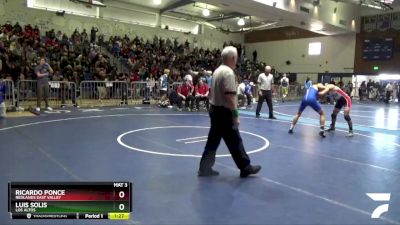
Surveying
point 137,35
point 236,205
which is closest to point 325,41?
point 137,35

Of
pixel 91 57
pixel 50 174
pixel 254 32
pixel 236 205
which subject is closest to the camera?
pixel 236 205

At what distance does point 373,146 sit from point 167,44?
22.5 meters

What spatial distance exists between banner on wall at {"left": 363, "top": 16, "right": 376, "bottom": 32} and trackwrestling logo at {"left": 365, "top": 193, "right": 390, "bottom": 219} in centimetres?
2754

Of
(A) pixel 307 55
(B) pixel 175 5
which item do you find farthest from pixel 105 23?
(A) pixel 307 55

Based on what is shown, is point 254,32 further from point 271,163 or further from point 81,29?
point 271,163

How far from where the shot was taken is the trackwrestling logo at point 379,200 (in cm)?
359

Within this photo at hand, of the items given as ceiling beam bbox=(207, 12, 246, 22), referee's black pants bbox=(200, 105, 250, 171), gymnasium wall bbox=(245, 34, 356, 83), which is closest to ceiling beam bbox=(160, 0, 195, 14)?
ceiling beam bbox=(207, 12, 246, 22)

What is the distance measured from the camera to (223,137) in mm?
4789

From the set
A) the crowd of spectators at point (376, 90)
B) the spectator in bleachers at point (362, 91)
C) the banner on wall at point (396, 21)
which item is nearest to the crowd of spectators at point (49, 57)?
the spectator in bleachers at point (362, 91)

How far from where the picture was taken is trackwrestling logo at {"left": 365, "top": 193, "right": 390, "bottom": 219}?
359 centimetres

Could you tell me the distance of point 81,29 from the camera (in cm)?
2508

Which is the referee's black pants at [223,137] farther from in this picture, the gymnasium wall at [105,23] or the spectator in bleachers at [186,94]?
the gymnasium wall at [105,23]
